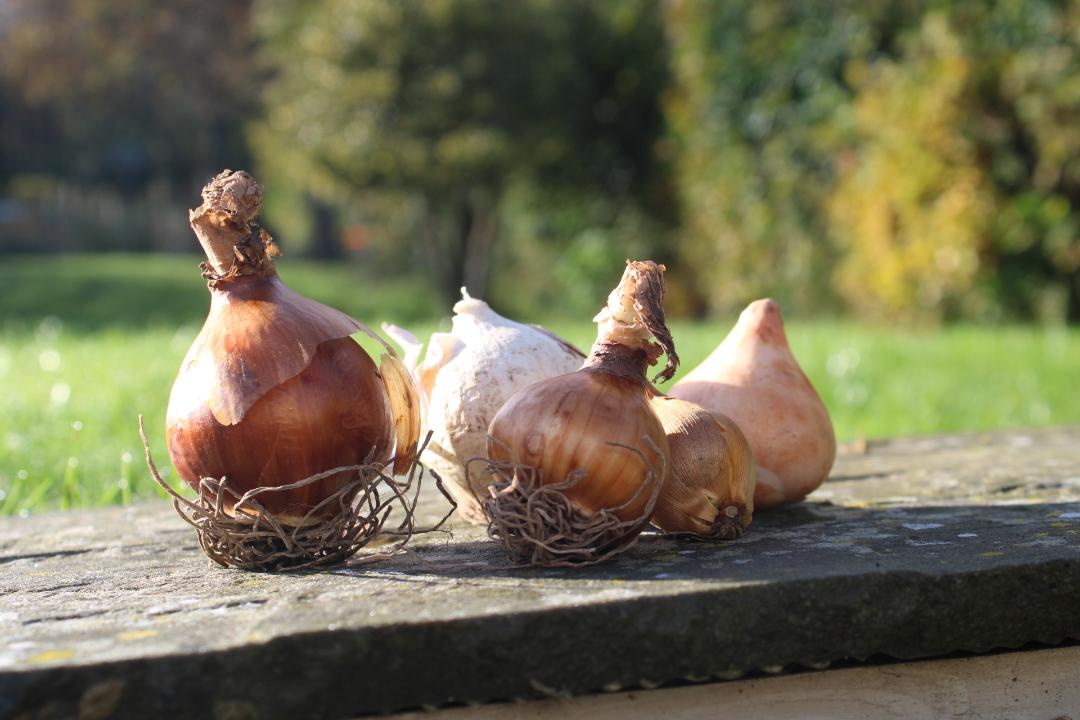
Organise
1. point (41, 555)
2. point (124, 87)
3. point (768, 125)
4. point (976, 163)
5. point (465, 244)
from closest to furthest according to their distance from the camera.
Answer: point (41, 555) < point (976, 163) < point (768, 125) < point (465, 244) < point (124, 87)

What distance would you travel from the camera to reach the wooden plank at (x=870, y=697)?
61.8 inches

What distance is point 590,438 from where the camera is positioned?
170 cm

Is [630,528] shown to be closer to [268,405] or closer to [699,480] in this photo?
[699,480]

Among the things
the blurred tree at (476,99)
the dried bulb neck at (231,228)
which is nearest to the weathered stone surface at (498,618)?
the dried bulb neck at (231,228)

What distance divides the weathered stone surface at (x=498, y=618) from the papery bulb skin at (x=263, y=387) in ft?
0.56

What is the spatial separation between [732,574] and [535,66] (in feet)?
43.8

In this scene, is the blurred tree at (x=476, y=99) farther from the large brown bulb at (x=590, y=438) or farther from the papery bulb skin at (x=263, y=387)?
the large brown bulb at (x=590, y=438)

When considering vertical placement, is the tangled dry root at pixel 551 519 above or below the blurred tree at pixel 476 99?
below

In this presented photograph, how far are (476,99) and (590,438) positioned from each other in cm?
1283

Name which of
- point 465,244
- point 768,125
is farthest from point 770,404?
point 465,244

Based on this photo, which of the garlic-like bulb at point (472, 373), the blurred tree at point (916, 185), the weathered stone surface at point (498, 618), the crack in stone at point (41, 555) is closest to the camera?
the weathered stone surface at point (498, 618)

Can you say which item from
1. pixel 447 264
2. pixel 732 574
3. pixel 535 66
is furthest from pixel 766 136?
pixel 732 574

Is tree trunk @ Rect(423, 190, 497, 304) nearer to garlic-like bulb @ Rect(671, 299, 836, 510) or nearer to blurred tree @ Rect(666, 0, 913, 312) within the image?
blurred tree @ Rect(666, 0, 913, 312)

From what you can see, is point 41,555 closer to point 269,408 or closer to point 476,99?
point 269,408
